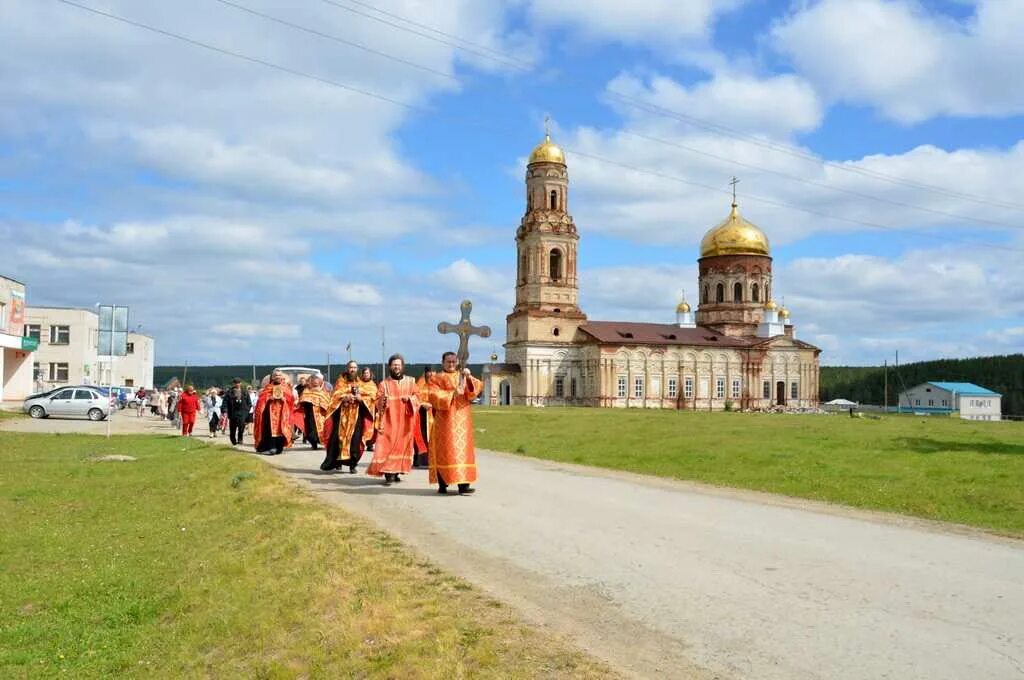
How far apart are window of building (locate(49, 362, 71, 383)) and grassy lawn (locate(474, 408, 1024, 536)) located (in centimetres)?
4970

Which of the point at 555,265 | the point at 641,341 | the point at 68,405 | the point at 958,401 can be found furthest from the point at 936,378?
the point at 68,405

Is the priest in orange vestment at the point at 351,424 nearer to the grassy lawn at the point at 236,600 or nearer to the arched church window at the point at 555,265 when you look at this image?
the grassy lawn at the point at 236,600

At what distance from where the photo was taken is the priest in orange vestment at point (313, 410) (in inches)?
808

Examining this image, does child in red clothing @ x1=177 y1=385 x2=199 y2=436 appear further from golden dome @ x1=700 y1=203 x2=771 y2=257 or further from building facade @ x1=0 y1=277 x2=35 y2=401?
golden dome @ x1=700 y1=203 x2=771 y2=257

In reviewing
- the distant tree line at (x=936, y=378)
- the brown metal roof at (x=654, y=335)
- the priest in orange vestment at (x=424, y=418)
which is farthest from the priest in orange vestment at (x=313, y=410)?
the distant tree line at (x=936, y=378)

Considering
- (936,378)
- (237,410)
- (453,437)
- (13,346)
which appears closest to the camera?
(453,437)

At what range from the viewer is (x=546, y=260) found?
7844 centimetres

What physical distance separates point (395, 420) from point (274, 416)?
752 cm

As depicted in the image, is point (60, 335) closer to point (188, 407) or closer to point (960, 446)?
point (188, 407)

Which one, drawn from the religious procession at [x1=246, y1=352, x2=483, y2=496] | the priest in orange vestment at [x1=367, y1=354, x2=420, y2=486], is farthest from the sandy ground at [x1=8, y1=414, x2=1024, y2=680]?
the priest in orange vestment at [x1=367, y1=354, x2=420, y2=486]

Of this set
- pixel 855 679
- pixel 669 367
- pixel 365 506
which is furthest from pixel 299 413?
pixel 669 367

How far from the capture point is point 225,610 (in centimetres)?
709

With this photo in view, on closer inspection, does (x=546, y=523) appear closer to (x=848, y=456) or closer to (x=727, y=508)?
(x=727, y=508)

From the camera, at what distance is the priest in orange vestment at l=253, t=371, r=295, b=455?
20.5 meters
